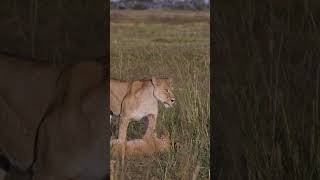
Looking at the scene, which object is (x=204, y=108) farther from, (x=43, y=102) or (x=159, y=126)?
(x=43, y=102)

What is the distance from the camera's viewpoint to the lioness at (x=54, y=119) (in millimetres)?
2893

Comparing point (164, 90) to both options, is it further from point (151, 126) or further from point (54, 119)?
point (54, 119)

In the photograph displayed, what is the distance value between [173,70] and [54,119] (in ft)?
1.77

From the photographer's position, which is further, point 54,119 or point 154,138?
point 154,138

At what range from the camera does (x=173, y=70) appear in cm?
323

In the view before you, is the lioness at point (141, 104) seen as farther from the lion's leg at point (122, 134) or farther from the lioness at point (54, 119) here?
the lioness at point (54, 119)

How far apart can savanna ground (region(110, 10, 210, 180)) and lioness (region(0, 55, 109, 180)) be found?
0.22 metres
